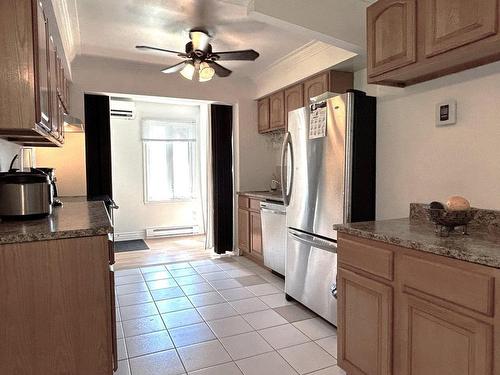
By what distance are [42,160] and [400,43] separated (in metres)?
3.81

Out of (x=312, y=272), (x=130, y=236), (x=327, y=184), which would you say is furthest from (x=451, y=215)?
(x=130, y=236)

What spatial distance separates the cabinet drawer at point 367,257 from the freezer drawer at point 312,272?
57cm

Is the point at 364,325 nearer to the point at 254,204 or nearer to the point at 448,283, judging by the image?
the point at 448,283

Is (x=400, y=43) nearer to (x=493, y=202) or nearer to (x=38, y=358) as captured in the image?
(x=493, y=202)

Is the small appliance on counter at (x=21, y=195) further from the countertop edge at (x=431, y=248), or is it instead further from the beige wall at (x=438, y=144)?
→ the beige wall at (x=438, y=144)

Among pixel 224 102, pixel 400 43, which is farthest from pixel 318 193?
pixel 224 102

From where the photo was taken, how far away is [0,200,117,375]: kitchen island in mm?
1413

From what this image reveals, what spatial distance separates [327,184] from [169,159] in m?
3.98

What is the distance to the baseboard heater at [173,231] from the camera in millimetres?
5809

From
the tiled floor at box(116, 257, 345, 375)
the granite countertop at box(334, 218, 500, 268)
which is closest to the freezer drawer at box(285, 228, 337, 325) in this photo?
the tiled floor at box(116, 257, 345, 375)

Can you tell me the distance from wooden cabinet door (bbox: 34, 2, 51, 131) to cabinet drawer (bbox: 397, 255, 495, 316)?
6.03ft

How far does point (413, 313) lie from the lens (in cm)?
149

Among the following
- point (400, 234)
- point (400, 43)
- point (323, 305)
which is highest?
point (400, 43)

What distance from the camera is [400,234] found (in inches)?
64.9
